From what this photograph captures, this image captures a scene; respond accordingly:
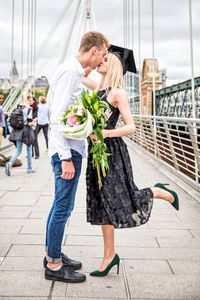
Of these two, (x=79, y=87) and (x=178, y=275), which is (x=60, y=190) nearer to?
(x=79, y=87)

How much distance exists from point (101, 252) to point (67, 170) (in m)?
1.03

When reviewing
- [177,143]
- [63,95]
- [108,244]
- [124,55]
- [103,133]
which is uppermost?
[124,55]

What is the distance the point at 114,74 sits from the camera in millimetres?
2957

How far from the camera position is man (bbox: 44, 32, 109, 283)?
2.85 metres

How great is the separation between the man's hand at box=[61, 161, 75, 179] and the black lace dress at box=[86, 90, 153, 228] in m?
0.19

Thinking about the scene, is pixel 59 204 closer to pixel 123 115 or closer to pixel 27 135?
pixel 123 115

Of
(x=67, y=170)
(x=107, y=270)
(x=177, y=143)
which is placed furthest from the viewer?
(x=177, y=143)

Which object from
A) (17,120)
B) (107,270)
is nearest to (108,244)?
(107,270)

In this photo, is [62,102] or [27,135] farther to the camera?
[27,135]

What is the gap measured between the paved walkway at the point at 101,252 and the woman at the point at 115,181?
24cm

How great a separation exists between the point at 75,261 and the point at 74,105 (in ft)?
3.46

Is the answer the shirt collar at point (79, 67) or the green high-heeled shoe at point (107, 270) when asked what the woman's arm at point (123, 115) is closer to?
the shirt collar at point (79, 67)

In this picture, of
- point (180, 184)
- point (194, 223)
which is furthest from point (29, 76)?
point (194, 223)

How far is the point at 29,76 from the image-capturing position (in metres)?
31.8
